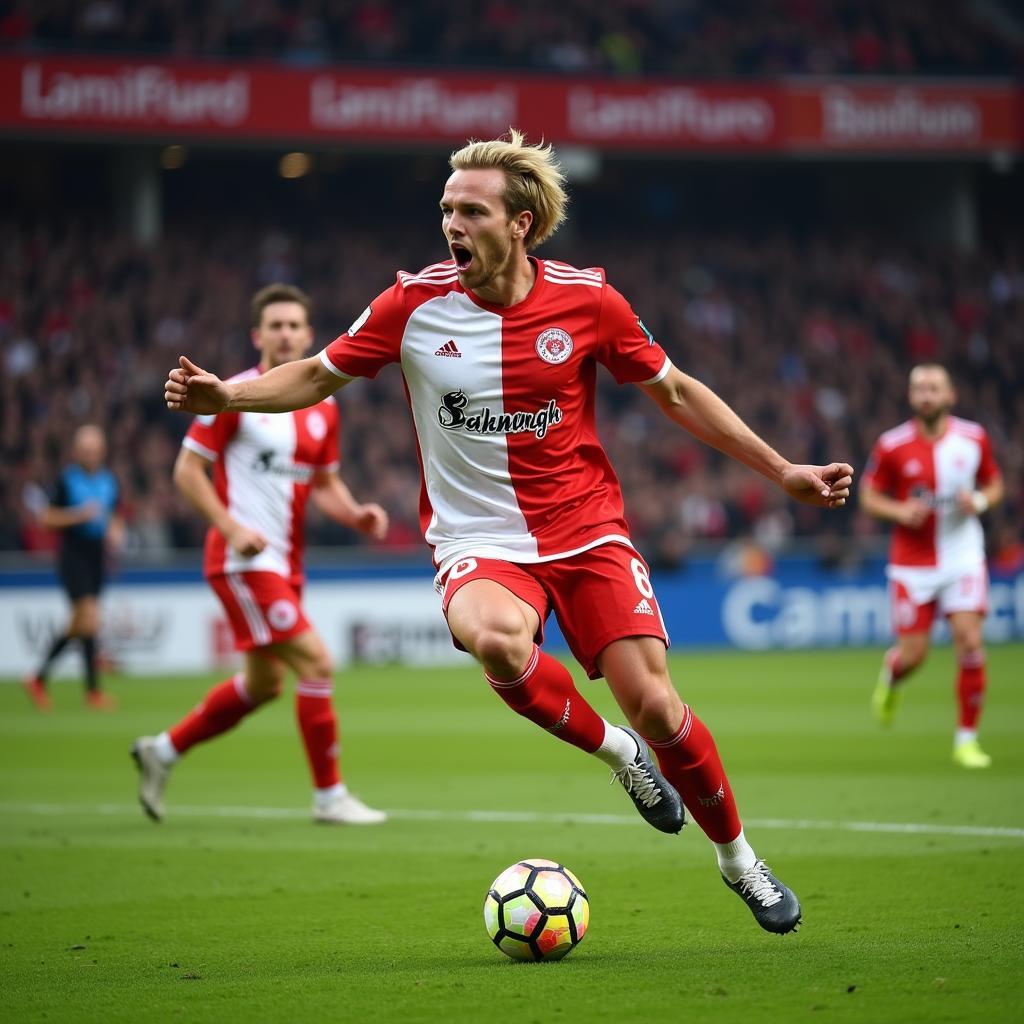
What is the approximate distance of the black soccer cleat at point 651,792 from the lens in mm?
5707

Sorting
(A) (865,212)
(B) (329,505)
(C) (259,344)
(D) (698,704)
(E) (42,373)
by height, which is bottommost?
(D) (698,704)

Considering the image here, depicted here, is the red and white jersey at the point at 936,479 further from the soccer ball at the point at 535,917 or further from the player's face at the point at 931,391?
the soccer ball at the point at 535,917

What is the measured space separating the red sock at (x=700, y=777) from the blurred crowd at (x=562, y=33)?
2620cm

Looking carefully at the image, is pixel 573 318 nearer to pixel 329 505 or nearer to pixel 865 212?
pixel 329 505

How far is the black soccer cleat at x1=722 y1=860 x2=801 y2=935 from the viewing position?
17.0 feet

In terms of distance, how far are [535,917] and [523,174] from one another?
2.36 metres

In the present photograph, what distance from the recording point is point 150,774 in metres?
8.59

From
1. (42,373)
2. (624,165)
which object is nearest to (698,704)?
(42,373)

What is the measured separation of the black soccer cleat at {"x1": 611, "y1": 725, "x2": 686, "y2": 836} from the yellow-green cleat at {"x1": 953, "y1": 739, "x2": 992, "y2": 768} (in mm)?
5158

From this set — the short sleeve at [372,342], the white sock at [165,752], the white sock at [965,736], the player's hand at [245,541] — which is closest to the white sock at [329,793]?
the white sock at [165,752]

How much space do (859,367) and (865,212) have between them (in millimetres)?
7594

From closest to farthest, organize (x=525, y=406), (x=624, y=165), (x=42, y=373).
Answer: (x=525, y=406), (x=42, y=373), (x=624, y=165)

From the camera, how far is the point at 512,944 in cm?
512

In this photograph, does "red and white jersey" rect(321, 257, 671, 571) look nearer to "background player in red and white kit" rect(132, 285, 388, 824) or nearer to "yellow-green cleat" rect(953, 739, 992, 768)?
"background player in red and white kit" rect(132, 285, 388, 824)
